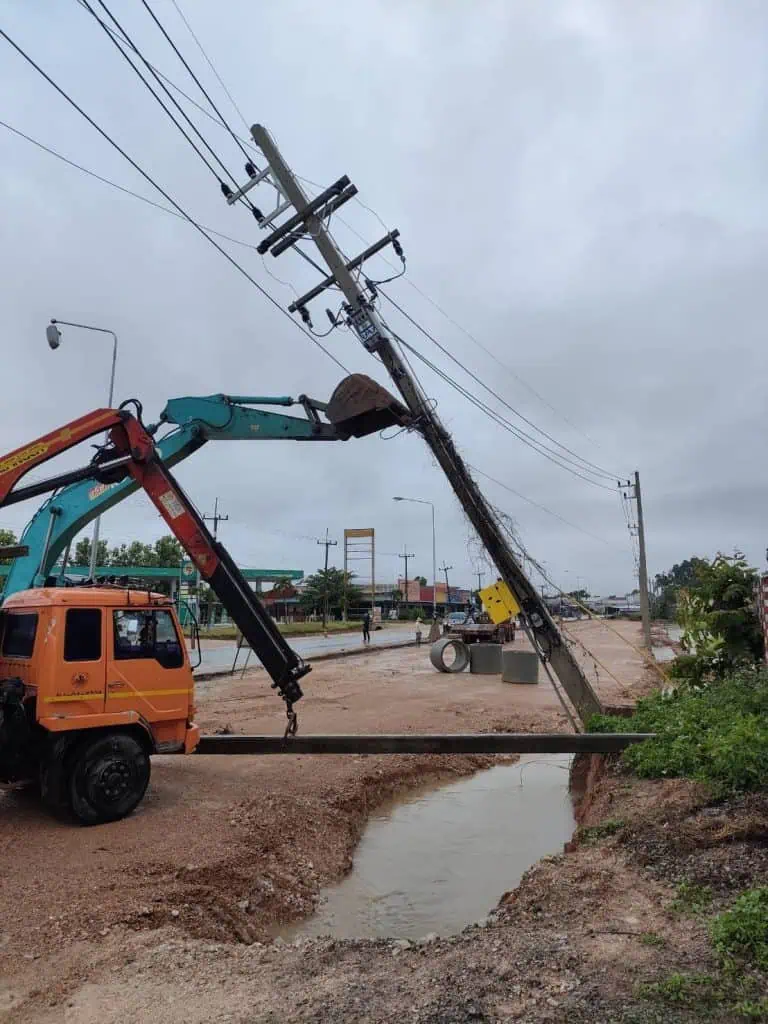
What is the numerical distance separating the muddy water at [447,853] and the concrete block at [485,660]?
531 inches

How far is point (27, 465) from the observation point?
26.3 feet

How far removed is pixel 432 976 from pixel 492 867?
4.42 m

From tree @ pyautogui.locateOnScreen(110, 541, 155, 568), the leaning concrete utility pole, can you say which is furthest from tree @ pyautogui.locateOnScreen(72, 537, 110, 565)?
the leaning concrete utility pole

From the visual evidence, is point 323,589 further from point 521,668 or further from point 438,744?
point 438,744

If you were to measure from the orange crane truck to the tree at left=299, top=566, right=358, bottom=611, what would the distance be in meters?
75.5

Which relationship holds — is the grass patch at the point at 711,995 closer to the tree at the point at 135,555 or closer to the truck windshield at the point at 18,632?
the truck windshield at the point at 18,632

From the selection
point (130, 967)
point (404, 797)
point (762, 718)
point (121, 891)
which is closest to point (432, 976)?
point (130, 967)

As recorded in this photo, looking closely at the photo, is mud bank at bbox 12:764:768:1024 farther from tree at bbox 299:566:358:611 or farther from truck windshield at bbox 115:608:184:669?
tree at bbox 299:566:358:611

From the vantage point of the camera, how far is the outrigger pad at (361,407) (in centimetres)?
998

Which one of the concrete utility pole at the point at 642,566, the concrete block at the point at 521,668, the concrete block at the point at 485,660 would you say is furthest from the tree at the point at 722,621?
the concrete utility pole at the point at 642,566

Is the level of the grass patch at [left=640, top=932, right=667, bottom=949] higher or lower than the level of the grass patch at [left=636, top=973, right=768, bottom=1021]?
lower

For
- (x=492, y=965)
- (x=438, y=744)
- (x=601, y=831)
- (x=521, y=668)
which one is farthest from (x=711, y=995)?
(x=521, y=668)

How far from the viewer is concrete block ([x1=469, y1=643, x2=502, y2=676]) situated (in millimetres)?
25484

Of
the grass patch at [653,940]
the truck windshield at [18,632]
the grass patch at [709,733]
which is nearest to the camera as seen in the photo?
the grass patch at [653,940]
